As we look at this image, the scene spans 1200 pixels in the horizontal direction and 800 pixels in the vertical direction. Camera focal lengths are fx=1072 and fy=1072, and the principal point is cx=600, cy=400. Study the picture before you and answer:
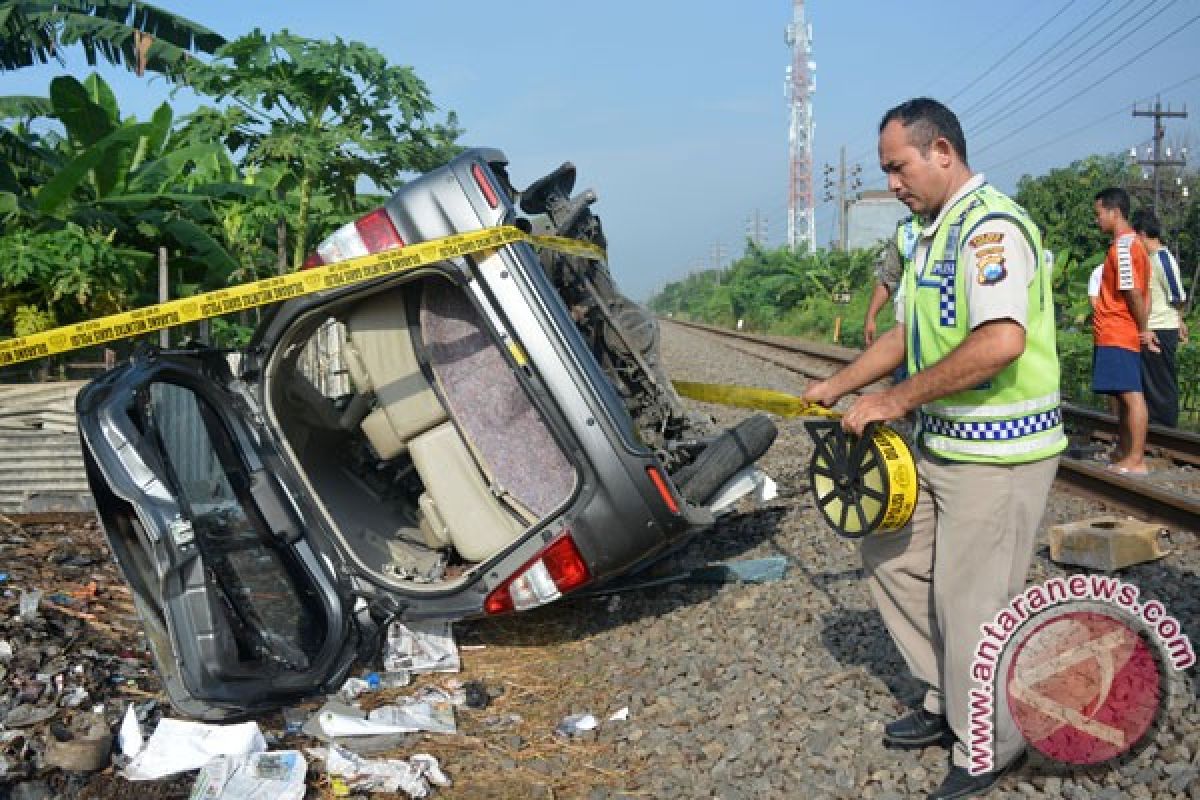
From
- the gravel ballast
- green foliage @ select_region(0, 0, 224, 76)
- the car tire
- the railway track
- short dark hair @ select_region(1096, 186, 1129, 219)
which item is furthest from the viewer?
green foliage @ select_region(0, 0, 224, 76)

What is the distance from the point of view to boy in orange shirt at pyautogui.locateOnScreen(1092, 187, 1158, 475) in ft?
25.0

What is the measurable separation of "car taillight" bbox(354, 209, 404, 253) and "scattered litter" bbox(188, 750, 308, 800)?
2261 millimetres

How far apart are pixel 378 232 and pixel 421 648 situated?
195 cm

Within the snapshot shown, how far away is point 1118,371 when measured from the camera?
7715 mm

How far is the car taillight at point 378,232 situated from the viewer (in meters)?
4.93

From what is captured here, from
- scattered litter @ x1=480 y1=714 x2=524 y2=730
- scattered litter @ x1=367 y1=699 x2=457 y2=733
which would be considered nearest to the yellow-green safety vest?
scattered litter @ x1=480 y1=714 x2=524 y2=730

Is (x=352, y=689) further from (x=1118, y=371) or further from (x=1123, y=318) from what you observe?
(x=1123, y=318)

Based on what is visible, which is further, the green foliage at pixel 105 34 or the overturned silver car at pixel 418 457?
the green foliage at pixel 105 34

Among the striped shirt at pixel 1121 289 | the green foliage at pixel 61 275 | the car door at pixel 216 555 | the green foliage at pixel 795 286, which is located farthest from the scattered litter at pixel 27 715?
the green foliage at pixel 795 286

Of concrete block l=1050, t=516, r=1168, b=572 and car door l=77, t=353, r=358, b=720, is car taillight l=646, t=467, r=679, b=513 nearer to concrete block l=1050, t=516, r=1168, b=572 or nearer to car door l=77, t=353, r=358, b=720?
car door l=77, t=353, r=358, b=720

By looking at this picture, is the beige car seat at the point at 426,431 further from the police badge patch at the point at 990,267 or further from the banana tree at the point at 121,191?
the banana tree at the point at 121,191

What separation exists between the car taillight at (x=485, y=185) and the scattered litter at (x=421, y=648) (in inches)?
76.3

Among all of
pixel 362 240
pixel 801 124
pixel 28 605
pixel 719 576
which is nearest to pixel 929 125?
pixel 362 240

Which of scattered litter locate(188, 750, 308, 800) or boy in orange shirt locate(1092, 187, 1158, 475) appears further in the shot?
boy in orange shirt locate(1092, 187, 1158, 475)
